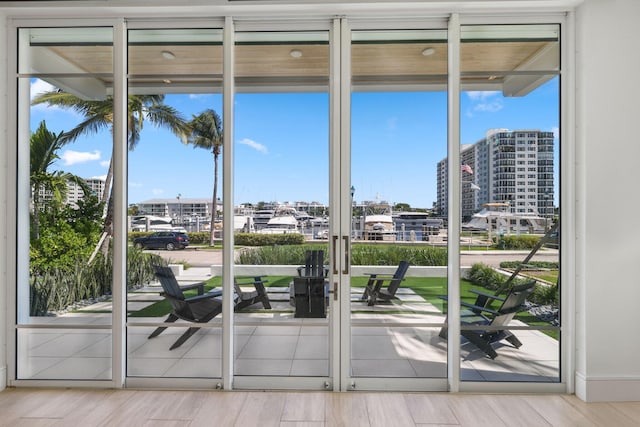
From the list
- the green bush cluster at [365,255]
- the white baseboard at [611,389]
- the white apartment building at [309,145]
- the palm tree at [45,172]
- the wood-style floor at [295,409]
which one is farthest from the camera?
the palm tree at [45,172]

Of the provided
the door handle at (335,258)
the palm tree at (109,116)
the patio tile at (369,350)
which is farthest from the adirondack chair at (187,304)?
the patio tile at (369,350)

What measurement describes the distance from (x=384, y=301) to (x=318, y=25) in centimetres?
239

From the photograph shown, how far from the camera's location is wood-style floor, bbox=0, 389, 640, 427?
8.45 ft

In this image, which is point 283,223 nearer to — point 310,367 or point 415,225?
point 415,225

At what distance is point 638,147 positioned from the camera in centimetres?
288

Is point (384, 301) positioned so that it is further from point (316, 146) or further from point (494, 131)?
point (494, 131)

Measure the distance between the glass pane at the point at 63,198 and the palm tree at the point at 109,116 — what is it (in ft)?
0.03

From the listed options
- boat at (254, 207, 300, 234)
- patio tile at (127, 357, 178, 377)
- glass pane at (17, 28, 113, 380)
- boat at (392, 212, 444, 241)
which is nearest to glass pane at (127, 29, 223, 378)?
patio tile at (127, 357, 178, 377)

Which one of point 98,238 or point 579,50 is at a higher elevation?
point 579,50

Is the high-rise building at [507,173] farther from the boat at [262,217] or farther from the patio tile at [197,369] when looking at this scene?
the patio tile at [197,369]

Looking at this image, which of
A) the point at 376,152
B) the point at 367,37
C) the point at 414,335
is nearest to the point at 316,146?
the point at 376,152

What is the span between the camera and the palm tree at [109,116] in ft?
10.5

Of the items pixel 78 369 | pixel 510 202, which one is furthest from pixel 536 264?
pixel 78 369

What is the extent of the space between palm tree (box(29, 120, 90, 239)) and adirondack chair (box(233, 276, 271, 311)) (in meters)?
1.57
